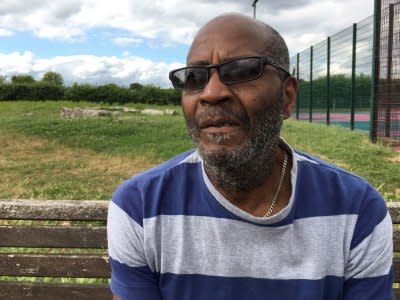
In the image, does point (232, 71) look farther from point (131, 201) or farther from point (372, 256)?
point (372, 256)

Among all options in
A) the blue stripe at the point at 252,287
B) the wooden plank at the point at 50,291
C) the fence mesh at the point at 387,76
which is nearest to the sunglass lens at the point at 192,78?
the blue stripe at the point at 252,287

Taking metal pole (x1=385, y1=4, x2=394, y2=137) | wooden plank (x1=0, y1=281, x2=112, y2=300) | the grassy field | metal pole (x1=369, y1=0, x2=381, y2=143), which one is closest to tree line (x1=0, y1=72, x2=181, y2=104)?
the grassy field

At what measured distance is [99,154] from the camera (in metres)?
8.62

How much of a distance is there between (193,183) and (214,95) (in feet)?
0.96

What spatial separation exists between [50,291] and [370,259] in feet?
4.74

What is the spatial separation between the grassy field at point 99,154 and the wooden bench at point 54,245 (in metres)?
3.08

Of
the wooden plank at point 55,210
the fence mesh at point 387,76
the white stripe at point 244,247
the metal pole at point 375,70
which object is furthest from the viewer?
the metal pole at point 375,70

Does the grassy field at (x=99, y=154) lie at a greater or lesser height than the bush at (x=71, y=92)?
lesser

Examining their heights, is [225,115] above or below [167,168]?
above

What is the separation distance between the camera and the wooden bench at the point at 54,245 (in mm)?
2160

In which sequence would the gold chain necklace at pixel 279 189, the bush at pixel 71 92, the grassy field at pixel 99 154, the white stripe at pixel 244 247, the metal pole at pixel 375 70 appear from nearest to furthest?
1. the white stripe at pixel 244 247
2. the gold chain necklace at pixel 279 189
3. the grassy field at pixel 99 154
4. the metal pole at pixel 375 70
5. the bush at pixel 71 92

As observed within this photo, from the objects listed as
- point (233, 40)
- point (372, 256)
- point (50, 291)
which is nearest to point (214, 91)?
point (233, 40)

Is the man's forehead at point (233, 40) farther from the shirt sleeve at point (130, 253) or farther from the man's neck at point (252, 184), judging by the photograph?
the shirt sleeve at point (130, 253)

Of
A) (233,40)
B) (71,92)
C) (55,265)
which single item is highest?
(71,92)
